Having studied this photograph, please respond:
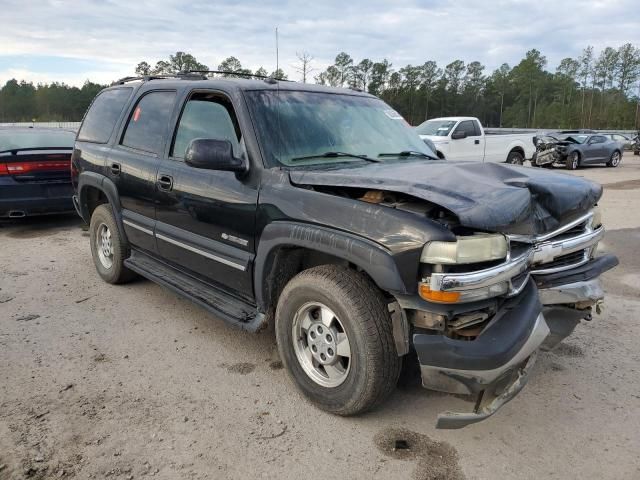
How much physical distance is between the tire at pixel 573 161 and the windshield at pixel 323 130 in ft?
59.0

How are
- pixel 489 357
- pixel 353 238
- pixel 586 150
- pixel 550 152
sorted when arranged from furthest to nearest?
1. pixel 586 150
2. pixel 550 152
3. pixel 353 238
4. pixel 489 357

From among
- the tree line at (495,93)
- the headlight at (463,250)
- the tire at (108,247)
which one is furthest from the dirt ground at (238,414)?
the tree line at (495,93)

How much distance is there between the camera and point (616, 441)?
270cm

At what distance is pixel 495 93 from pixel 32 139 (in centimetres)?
9094

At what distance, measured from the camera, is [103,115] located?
5094mm

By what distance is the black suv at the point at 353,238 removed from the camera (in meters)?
2.39

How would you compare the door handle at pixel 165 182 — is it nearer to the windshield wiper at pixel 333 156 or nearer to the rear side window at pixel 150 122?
the rear side window at pixel 150 122

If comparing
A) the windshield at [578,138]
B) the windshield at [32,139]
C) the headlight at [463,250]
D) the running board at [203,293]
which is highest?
the windshield at [578,138]

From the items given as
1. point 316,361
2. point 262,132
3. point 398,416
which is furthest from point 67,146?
point 398,416

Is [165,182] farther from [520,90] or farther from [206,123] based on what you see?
[520,90]

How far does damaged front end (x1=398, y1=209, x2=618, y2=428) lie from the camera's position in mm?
2326

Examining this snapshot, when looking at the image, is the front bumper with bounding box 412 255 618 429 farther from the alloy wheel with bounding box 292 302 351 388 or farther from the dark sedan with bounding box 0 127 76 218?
the dark sedan with bounding box 0 127 76 218

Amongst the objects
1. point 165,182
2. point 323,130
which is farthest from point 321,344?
point 165,182

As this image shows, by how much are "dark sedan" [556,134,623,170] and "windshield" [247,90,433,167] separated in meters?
17.9
